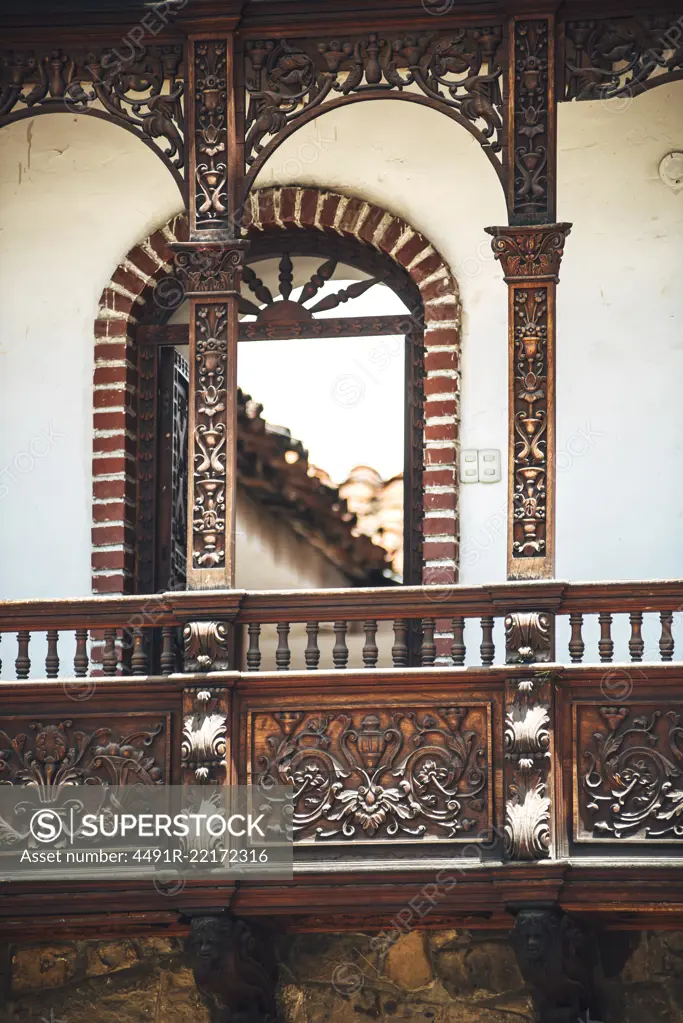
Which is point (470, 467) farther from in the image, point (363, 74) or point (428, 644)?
point (363, 74)

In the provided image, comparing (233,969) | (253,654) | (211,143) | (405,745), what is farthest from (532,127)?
(233,969)

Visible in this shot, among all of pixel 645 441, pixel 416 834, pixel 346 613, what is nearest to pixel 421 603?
pixel 346 613

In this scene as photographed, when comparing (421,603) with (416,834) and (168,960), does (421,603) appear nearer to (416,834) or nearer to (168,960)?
(416,834)

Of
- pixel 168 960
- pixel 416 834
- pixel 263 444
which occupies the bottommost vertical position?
pixel 168 960

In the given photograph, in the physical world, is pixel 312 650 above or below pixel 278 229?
below

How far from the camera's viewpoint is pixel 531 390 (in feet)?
31.8

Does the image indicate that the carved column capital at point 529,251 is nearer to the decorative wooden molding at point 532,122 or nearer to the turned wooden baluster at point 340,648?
the decorative wooden molding at point 532,122

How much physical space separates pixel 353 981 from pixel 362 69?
4.04m

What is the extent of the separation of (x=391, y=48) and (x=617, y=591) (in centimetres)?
262

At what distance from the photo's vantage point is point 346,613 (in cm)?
974

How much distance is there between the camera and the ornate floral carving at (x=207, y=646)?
31.8ft

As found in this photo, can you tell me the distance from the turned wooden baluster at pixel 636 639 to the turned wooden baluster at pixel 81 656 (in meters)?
2.34

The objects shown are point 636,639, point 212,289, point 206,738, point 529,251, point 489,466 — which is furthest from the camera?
point 489,466

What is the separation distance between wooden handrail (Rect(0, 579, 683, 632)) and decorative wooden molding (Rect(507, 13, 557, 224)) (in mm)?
1610
